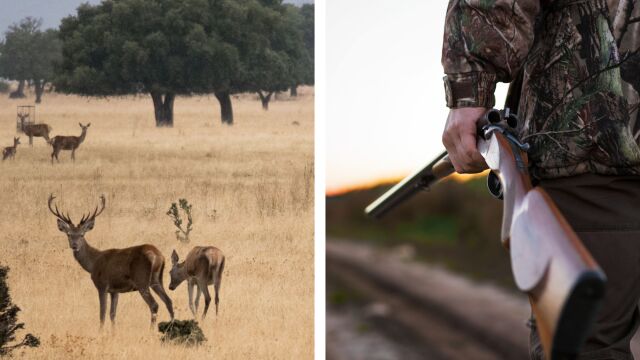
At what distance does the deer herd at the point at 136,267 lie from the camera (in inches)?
183

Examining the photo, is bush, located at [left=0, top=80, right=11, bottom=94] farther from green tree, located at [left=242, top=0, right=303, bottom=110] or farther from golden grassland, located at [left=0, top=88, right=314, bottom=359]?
green tree, located at [left=242, top=0, right=303, bottom=110]

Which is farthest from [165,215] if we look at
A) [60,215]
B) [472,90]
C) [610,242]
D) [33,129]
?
[610,242]

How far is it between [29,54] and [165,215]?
3.15 feet

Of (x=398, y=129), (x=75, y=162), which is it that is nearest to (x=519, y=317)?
(x=398, y=129)

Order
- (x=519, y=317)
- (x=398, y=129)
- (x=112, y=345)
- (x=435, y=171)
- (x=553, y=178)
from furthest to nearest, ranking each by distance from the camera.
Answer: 1. (x=112, y=345)
2. (x=398, y=129)
3. (x=519, y=317)
4. (x=435, y=171)
5. (x=553, y=178)

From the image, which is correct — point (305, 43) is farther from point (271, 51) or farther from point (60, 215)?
point (60, 215)

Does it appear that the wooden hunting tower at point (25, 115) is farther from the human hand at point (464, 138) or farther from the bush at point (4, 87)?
the human hand at point (464, 138)

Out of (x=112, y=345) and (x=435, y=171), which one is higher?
(x=435, y=171)

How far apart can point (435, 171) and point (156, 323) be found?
3.21 m

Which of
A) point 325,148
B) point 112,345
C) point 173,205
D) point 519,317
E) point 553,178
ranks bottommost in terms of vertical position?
point 112,345

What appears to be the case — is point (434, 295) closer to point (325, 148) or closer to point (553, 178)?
point (325, 148)

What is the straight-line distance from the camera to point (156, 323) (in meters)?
4.66

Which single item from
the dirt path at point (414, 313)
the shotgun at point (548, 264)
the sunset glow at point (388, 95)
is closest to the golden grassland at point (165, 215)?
the dirt path at point (414, 313)

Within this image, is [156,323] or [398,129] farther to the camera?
[156,323]
